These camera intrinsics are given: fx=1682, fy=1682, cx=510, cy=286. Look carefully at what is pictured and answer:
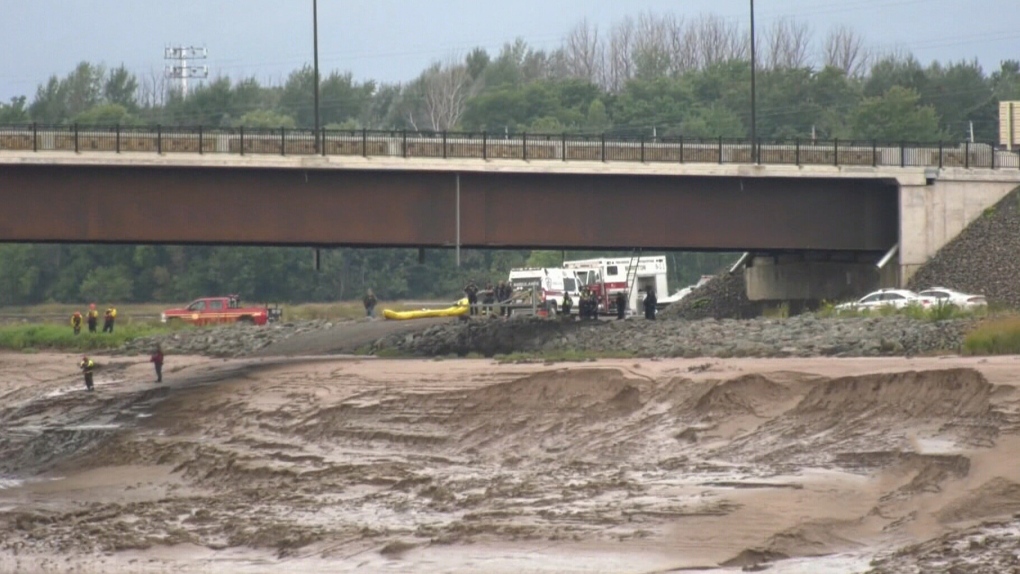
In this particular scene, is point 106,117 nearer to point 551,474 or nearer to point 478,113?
point 478,113

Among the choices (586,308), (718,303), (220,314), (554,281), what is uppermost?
(554,281)

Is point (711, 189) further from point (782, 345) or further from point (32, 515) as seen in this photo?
point (32, 515)

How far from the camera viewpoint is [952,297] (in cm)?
5225

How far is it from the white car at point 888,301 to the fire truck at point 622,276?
20.8m

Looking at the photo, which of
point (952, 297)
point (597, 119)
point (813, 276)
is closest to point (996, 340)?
point (952, 297)

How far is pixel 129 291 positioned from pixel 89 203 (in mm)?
59341

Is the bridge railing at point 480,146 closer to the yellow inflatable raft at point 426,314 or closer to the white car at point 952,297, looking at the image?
the white car at point 952,297

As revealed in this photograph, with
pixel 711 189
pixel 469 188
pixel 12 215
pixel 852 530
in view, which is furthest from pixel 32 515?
pixel 711 189

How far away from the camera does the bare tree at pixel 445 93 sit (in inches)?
6097

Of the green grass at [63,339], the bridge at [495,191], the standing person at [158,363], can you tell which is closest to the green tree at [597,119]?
the green grass at [63,339]

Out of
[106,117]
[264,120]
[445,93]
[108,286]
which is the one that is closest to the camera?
[108,286]

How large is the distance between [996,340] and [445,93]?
12800 cm

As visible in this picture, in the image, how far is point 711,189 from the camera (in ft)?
184

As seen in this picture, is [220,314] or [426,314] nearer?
[426,314]
